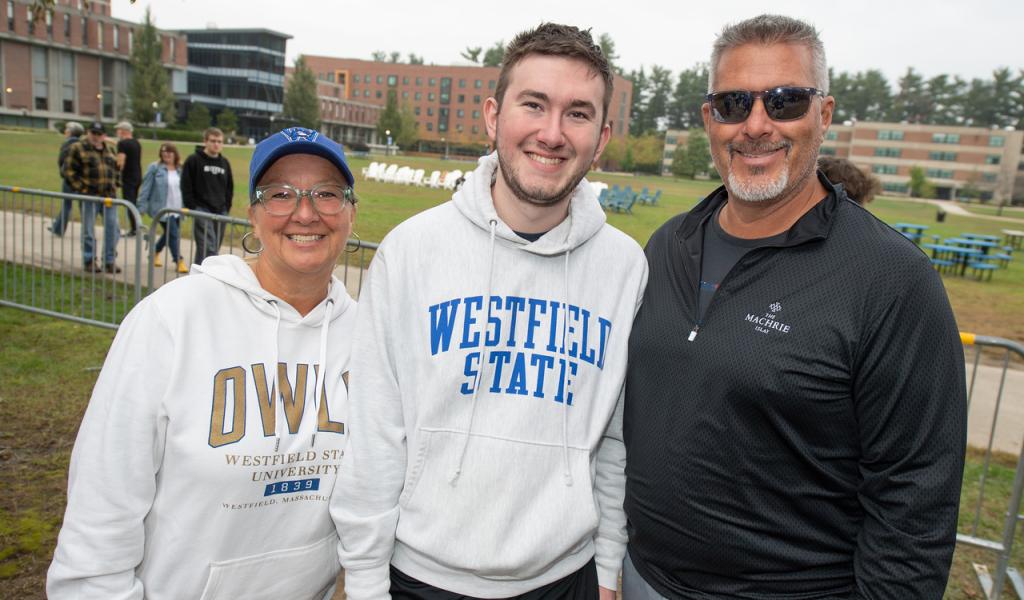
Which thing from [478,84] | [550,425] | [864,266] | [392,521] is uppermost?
[478,84]

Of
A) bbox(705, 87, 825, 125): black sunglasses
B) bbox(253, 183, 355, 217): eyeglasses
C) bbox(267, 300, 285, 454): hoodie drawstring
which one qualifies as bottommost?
bbox(267, 300, 285, 454): hoodie drawstring

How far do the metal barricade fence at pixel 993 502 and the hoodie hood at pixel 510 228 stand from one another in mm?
2974

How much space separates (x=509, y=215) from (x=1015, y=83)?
136 m

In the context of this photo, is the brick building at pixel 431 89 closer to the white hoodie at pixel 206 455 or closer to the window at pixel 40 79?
the window at pixel 40 79

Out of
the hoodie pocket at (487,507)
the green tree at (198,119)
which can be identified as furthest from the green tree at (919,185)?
the hoodie pocket at (487,507)

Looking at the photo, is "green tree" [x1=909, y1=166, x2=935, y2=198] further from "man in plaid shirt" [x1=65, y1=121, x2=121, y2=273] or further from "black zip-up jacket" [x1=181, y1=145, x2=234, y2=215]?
"man in plaid shirt" [x1=65, y1=121, x2=121, y2=273]

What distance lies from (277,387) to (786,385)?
1449 mm

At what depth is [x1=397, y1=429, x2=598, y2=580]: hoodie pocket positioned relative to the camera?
1.97 meters

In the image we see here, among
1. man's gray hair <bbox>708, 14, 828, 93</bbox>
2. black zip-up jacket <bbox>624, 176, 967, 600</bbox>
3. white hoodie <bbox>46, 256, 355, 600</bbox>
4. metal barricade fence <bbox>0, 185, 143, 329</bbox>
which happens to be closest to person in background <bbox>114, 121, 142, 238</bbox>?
metal barricade fence <bbox>0, 185, 143, 329</bbox>

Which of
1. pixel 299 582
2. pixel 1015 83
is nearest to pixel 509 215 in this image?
pixel 299 582

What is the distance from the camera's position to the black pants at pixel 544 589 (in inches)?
80.3

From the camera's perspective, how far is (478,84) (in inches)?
4670

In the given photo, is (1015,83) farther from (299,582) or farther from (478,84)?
(299,582)

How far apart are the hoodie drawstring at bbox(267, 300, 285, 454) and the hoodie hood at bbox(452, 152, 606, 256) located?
2.12 ft
